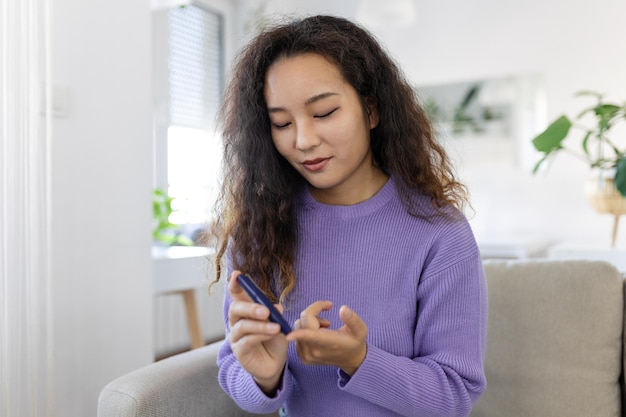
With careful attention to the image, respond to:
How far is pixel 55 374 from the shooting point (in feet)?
4.99

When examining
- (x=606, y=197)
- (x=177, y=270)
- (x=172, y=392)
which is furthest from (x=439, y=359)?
(x=606, y=197)

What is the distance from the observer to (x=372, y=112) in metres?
1.05

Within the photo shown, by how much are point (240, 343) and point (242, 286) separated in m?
0.08

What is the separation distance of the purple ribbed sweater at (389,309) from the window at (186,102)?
238cm

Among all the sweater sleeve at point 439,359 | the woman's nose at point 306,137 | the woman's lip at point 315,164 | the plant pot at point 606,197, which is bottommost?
the sweater sleeve at point 439,359

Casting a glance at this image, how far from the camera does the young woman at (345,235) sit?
907mm

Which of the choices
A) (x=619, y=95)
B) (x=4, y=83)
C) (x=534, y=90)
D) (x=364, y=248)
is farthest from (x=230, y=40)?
(x=364, y=248)

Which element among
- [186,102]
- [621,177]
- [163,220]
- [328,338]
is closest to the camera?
[328,338]

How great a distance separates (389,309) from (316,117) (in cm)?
32

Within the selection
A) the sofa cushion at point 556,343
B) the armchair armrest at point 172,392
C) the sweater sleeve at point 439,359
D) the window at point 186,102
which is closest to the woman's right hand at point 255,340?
the sweater sleeve at point 439,359

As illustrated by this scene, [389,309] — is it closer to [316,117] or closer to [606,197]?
[316,117]

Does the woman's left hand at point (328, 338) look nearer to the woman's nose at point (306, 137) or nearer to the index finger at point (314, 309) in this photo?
the index finger at point (314, 309)

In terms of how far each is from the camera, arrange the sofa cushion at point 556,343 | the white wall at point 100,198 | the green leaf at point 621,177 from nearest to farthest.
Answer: the sofa cushion at point 556,343 < the white wall at point 100,198 < the green leaf at point 621,177

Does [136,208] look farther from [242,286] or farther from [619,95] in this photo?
[619,95]
